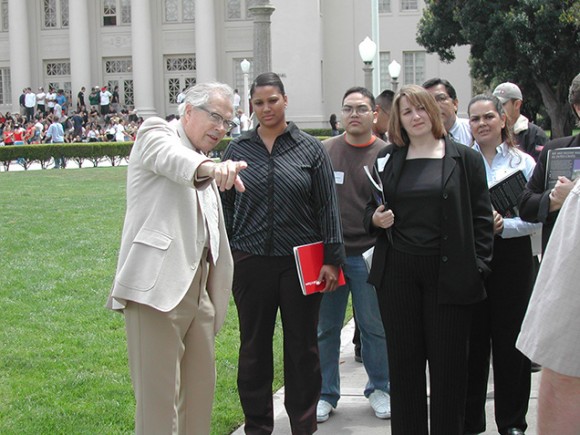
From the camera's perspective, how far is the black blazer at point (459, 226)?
4488 mm

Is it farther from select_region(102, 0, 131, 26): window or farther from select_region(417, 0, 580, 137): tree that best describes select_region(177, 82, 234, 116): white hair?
select_region(102, 0, 131, 26): window

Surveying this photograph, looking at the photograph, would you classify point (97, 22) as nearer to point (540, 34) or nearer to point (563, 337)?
point (540, 34)

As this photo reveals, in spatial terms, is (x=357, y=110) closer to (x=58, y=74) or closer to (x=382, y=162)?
(x=382, y=162)

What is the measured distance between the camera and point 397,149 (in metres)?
4.76

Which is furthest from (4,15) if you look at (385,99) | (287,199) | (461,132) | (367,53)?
(287,199)

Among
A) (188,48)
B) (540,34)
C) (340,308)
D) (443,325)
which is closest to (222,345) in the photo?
(340,308)

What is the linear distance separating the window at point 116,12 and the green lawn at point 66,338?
3963cm

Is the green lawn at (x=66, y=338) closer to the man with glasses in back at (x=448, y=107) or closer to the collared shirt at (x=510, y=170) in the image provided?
the collared shirt at (x=510, y=170)

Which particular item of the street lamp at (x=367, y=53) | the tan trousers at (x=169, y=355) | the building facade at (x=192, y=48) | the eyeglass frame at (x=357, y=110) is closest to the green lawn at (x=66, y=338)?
the tan trousers at (x=169, y=355)

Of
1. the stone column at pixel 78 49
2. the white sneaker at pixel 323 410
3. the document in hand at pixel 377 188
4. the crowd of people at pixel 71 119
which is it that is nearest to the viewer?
the document in hand at pixel 377 188

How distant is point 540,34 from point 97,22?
3032 centimetres

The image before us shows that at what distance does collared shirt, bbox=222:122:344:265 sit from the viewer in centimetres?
502

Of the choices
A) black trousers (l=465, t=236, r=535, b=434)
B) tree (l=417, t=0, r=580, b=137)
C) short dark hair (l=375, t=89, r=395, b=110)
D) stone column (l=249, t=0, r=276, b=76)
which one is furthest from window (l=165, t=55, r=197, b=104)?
black trousers (l=465, t=236, r=535, b=434)

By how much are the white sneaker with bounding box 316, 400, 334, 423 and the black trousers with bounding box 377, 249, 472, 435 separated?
99cm
